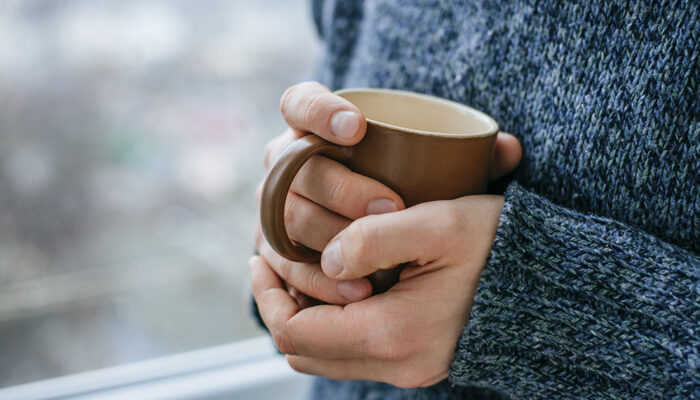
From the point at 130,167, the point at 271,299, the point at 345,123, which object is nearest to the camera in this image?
the point at 345,123

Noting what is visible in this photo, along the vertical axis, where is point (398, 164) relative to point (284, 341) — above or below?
above

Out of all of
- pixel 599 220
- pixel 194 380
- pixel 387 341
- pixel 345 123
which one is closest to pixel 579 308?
pixel 599 220

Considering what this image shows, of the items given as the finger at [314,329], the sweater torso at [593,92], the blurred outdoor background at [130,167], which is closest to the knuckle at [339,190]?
the finger at [314,329]

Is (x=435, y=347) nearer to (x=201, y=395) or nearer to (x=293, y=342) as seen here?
(x=293, y=342)

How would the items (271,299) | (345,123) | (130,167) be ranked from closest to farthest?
1. (345,123)
2. (271,299)
3. (130,167)

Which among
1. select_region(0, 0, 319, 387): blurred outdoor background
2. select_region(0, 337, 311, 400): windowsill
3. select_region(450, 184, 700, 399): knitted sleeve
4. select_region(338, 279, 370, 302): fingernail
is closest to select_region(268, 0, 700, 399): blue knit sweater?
select_region(450, 184, 700, 399): knitted sleeve

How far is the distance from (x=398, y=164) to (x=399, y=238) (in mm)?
74

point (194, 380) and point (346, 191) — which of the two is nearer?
point (346, 191)

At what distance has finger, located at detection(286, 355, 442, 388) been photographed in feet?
1.66

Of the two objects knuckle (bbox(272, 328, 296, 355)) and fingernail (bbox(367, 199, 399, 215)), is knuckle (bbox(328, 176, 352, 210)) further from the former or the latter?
knuckle (bbox(272, 328, 296, 355))

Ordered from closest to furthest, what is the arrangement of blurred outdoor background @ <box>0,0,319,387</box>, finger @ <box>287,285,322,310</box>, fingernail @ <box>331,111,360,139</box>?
fingernail @ <box>331,111,360,139</box>, finger @ <box>287,285,322,310</box>, blurred outdoor background @ <box>0,0,319,387</box>

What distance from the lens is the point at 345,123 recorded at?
0.45 meters

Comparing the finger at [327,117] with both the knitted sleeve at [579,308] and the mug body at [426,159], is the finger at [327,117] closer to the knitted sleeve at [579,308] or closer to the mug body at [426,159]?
the mug body at [426,159]

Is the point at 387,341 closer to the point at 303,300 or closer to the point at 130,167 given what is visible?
the point at 303,300
